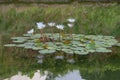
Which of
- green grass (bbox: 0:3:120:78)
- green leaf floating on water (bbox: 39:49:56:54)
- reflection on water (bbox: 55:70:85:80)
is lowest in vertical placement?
reflection on water (bbox: 55:70:85:80)

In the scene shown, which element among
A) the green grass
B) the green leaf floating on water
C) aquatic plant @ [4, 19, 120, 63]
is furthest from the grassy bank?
the green leaf floating on water

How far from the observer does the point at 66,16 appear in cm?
488

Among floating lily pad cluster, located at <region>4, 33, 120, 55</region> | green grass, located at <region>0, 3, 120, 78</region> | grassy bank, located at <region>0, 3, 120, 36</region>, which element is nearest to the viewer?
floating lily pad cluster, located at <region>4, 33, 120, 55</region>

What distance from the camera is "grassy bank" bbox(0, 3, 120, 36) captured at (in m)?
4.59

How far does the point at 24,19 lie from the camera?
4816 millimetres

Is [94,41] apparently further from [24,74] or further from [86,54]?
[24,74]

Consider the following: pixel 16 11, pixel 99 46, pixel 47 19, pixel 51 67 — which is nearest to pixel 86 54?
pixel 99 46

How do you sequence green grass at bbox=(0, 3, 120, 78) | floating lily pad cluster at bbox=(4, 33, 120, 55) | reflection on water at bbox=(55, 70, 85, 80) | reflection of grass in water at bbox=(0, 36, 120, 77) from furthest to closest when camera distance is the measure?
green grass at bbox=(0, 3, 120, 78) < floating lily pad cluster at bbox=(4, 33, 120, 55) < reflection of grass in water at bbox=(0, 36, 120, 77) < reflection on water at bbox=(55, 70, 85, 80)

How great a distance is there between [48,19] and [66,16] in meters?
0.21

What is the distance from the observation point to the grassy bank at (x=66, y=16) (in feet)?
15.1

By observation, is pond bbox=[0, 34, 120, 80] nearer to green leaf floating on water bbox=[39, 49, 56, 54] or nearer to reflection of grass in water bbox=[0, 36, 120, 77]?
reflection of grass in water bbox=[0, 36, 120, 77]

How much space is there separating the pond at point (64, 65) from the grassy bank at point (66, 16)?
513 millimetres

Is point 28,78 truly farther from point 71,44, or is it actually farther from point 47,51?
point 71,44

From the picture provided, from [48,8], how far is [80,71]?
152cm
